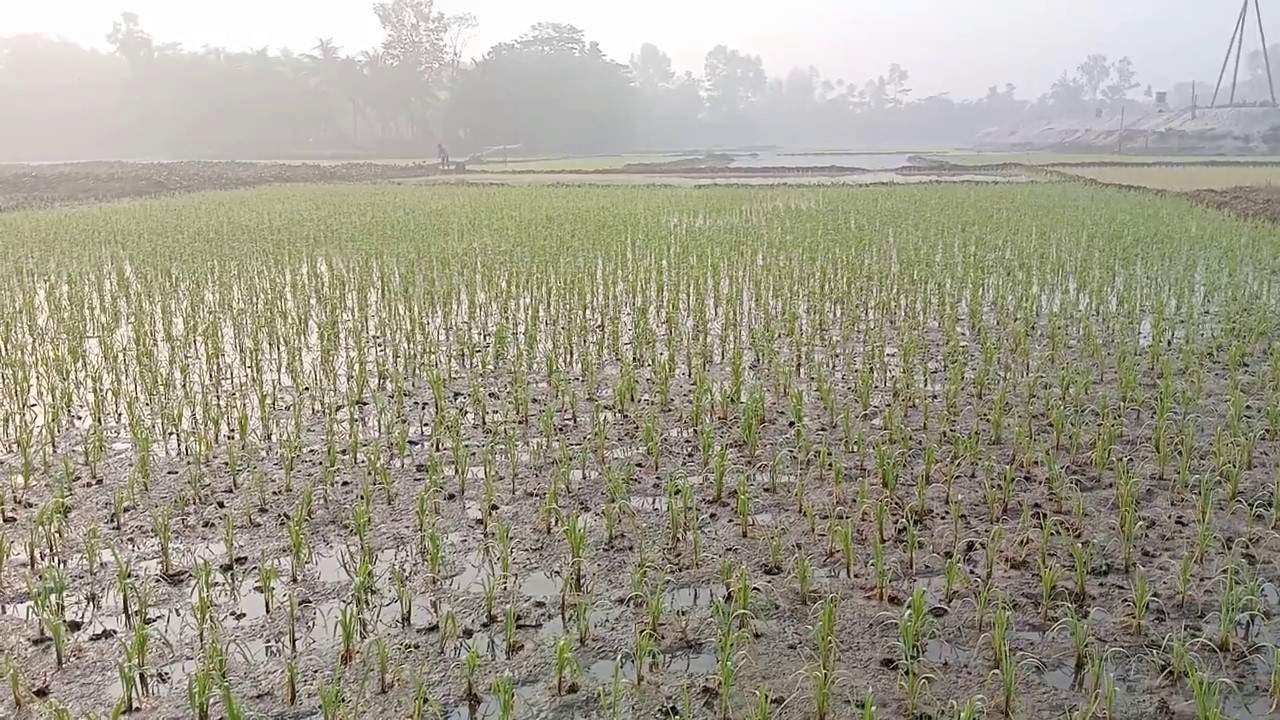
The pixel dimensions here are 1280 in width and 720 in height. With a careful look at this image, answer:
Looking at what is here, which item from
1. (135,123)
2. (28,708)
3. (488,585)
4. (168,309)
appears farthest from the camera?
(135,123)

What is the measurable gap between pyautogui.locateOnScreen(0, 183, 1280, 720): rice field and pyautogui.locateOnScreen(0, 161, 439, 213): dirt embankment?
15490mm

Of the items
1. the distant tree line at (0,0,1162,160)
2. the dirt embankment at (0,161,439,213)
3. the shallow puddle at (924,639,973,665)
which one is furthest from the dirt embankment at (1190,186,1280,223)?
the distant tree line at (0,0,1162,160)

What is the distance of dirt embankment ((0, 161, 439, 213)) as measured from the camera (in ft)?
71.9

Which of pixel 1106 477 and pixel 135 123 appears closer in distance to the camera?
pixel 1106 477

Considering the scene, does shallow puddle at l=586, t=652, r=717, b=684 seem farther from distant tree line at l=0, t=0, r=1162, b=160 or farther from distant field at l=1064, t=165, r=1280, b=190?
distant tree line at l=0, t=0, r=1162, b=160

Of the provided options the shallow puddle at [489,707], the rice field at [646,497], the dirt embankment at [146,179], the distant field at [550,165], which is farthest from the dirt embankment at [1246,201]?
the dirt embankment at [146,179]

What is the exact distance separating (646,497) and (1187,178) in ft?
73.9

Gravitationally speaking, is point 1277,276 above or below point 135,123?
below

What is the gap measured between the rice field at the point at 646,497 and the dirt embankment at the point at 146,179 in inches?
610

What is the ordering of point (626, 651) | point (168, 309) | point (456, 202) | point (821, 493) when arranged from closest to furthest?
point (626, 651)
point (821, 493)
point (168, 309)
point (456, 202)

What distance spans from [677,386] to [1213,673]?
136 inches

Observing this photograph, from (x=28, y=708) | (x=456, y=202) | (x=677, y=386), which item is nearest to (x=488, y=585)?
(x=28, y=708)

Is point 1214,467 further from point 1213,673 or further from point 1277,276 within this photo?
point 1277,276

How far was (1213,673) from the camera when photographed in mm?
2744
